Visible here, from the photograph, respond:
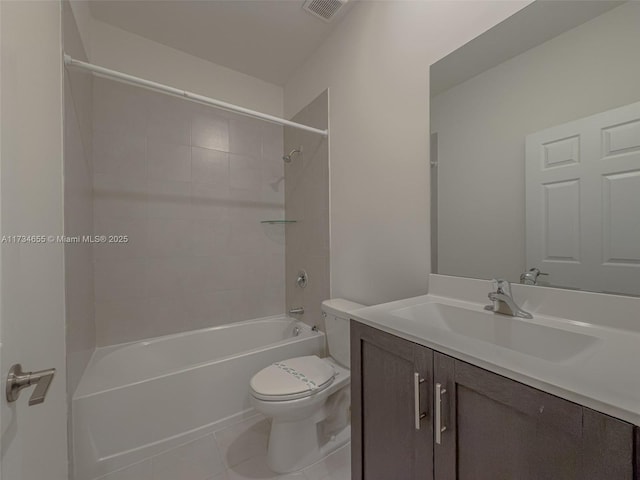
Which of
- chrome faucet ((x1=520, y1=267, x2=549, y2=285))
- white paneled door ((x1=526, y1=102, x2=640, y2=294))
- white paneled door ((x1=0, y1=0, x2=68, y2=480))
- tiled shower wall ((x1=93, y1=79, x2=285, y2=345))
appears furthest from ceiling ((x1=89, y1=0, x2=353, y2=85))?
chrome faucet ((x1=520, y1=267, x2=549, y2=285))

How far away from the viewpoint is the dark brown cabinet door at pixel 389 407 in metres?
0.69

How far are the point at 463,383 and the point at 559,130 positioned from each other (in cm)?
86

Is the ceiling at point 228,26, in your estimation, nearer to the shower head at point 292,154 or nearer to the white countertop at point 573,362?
the shower head at point 292,154

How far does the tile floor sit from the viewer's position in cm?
125

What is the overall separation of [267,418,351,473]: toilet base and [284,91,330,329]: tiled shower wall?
0.70m

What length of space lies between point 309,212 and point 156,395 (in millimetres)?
1487

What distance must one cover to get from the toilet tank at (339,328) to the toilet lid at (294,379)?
0.34 ft

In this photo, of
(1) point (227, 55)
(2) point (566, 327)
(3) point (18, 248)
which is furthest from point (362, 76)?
(3) point (18, 248)

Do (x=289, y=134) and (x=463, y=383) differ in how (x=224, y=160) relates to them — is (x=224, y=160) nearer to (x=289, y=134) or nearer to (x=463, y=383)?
(x=289, y=134)

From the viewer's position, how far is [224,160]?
2.17m

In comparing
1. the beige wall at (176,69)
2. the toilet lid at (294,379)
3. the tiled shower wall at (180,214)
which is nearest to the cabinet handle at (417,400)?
the toilet lid at (294,379)

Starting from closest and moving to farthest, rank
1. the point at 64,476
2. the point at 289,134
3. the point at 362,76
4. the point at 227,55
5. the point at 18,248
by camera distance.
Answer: the point at 18,248
the point at 64,476
the point at 362,76
the point at 227,55
the point at 289,134

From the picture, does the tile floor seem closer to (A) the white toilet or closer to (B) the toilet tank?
(A) the white toilet

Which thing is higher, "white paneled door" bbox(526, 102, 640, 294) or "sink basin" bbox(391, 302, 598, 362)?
"white paneled door" bbox(526, 102, 640, 294)
